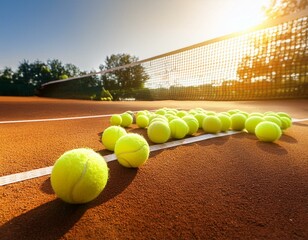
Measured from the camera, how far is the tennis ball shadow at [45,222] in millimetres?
1010

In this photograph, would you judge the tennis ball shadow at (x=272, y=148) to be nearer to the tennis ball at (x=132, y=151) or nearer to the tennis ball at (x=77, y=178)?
the tennis ball at (x=132, y=151)

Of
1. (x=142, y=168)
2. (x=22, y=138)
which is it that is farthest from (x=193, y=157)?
(x=22, y=138)

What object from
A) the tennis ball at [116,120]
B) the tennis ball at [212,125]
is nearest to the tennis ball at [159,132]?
the tennis ball at [212,125]

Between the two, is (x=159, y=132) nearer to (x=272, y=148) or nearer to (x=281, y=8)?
(x=272, y=148)

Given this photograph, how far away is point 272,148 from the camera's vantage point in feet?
7.95

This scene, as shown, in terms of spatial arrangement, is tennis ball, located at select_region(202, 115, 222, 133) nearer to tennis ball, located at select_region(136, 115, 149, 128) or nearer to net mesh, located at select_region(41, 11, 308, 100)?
tennis ball, located at select_region(136, 115, 149, 128)

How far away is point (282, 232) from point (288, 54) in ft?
28.3

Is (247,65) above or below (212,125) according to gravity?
above

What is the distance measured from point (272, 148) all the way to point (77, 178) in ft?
7.02

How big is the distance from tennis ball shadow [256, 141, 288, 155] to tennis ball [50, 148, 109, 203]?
6.13 ft

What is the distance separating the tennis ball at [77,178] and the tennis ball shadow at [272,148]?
1.87 metres

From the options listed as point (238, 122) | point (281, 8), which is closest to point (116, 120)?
point (238, 122)

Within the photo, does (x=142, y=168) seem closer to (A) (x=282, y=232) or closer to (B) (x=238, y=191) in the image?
(B) (x=238, y=191)

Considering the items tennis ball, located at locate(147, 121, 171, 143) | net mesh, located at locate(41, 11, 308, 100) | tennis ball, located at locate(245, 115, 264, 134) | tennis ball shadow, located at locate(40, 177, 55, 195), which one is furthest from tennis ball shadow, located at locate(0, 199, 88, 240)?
net mesh, located at locate(41, 11, 308, 100)
